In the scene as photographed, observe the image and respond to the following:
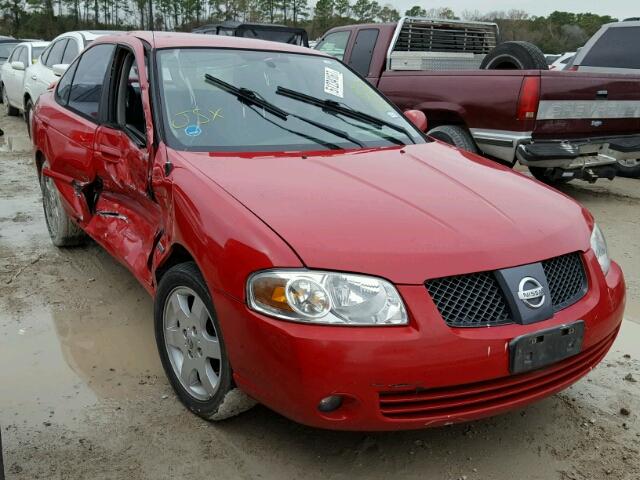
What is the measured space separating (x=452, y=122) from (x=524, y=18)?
57.7 metres

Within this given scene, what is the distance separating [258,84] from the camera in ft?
11.8

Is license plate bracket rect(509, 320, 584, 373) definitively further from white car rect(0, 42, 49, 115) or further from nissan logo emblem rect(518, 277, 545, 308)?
white car rect(0, 42, 49, 115)

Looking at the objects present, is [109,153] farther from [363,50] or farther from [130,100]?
[363,50]

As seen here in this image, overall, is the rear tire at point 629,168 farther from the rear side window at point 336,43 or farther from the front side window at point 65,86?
the front side window at point 65,86

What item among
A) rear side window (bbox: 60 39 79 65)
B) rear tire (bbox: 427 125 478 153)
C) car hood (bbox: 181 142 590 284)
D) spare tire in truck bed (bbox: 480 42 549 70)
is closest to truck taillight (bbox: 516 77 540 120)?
rear tire (bbox: 427 125 478 153)

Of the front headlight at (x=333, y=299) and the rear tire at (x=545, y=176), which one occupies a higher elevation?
the front headlight at (x=333, y=299)

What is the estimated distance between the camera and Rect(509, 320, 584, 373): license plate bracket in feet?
7.42

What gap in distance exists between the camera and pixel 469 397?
231 centimetres

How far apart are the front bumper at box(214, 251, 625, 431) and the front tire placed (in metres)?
0.18

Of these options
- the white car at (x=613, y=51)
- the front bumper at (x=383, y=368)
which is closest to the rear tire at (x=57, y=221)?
the front bumper at (x=383, y=368)

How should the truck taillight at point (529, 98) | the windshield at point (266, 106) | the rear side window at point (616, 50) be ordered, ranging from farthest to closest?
1. the rear side window at point (616, 50)
2. the truck taillight at point (529, 98)
3. the windshield at point (266, 106)

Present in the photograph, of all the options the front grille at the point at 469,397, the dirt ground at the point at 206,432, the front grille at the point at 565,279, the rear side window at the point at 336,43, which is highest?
the rear side window at the point at 336,43

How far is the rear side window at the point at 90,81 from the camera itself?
4117mm

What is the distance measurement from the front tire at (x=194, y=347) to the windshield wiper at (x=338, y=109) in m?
1.33
